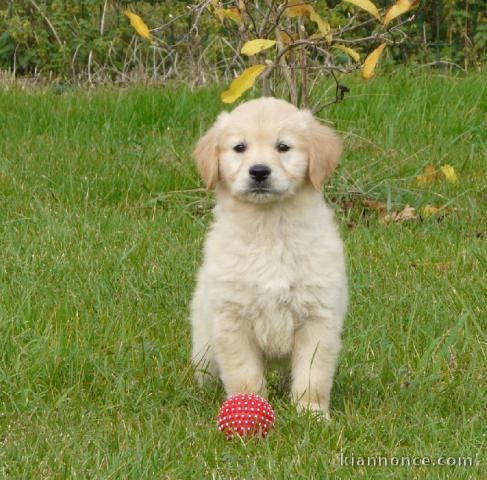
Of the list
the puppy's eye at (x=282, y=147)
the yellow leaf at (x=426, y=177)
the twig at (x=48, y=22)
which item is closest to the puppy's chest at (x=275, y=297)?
the puppy's eye at (x=282, y=147)

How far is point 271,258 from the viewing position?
3.58 meters

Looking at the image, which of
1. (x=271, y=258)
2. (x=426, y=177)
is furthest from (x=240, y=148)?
(x=426, y=177)

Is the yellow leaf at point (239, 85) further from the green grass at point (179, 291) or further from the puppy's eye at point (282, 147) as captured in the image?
the puppy's eye at point (282, 147)

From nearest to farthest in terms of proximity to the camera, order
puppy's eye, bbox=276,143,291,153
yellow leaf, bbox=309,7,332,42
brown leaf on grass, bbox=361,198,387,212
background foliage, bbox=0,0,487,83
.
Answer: puppy's eye, bbox=276,143,291,153, yellow leaf, bbox=309,7,332,42, brown leaf on grass, bbox=361,198,387,212, background foliage, bbox=0,0,487,83

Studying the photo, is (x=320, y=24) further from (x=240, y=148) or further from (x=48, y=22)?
(x=48, y=22)

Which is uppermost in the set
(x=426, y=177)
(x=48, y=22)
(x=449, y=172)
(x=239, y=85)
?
(x=239, y=85)

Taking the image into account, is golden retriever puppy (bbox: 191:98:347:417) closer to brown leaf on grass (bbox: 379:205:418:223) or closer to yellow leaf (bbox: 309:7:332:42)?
yellow leaf (bbox: 309:7:332:42)

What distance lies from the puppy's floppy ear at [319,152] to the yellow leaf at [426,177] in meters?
2.49

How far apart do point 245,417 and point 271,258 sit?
555 millimetres

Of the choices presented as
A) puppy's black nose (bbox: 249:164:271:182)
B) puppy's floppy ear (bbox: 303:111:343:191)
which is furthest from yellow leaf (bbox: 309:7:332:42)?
puppy's black nose (bbox: 249:164:271:182)

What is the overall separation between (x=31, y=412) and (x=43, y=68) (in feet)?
22.3

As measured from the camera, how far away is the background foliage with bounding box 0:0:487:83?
9727mm

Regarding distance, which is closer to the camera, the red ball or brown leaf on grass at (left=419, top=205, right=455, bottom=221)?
the red ball

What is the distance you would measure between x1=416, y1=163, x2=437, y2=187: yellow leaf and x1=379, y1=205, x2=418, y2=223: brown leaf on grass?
16.5 inches
